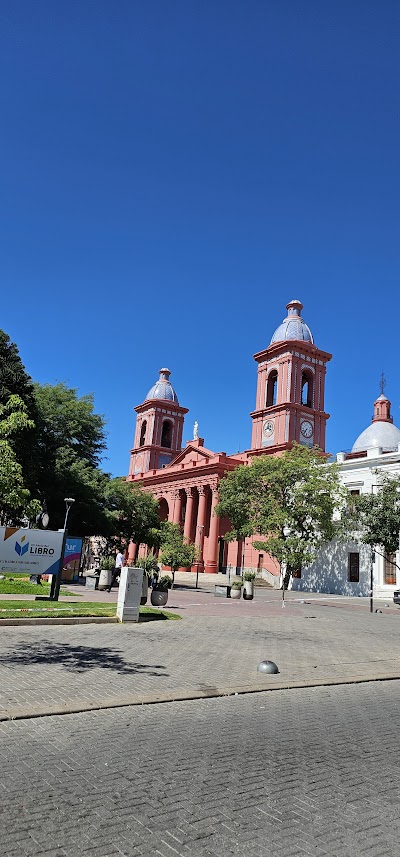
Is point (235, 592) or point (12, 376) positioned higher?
point (12, 376)

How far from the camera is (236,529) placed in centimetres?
4369

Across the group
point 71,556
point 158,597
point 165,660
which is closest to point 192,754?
point 165,660

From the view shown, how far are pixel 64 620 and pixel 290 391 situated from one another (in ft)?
152

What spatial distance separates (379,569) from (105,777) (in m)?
39.0

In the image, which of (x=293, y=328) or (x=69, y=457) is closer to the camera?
(x=69, y=457)

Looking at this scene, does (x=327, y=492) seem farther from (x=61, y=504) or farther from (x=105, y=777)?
(x=105, y=777)

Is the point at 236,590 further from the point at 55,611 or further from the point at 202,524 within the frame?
the point at 202,524

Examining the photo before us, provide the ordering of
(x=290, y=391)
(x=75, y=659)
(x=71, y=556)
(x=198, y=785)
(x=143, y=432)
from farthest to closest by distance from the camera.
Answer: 1. (x=143, y=432)
2. (x=290, y=391)
3. (x=71, y=556)
4. (x=75, y=659)
5. (x=198, y=785)

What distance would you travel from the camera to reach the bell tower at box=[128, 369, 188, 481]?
83.3 meters

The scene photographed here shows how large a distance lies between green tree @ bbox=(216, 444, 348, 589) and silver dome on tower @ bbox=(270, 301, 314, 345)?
21199 mm

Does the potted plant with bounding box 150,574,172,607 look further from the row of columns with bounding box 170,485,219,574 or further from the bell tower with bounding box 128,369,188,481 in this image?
the bell tower with bounding box 128,369,188,481

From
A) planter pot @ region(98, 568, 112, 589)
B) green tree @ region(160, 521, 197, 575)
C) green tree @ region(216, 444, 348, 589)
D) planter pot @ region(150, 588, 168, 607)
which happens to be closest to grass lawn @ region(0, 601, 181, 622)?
planter pot @ region(150, 588, 168, 607)

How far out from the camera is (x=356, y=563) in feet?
140

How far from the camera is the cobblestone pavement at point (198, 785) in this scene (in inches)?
146
